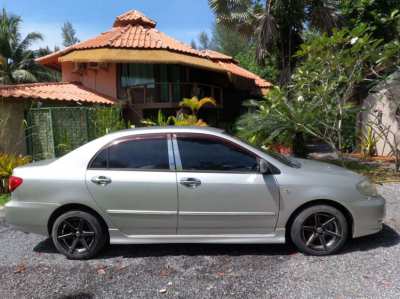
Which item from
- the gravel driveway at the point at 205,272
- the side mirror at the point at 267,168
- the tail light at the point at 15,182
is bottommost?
the gravel driveway at the point at 205,272

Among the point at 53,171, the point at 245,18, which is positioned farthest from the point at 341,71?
the point at 245,18

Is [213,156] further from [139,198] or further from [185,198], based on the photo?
[139,198]

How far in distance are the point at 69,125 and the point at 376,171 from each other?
8654mm

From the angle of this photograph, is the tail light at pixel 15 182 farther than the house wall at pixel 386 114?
No

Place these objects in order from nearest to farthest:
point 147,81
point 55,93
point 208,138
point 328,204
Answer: point 328,204 → point 208,138 → point 55,93 → point 147,81

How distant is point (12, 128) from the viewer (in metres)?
10.1

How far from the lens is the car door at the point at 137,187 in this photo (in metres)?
4.15

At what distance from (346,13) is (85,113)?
39.8 feet

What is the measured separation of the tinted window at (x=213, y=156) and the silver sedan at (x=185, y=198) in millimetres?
12

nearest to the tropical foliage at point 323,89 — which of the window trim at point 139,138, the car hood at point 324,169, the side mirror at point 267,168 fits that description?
the car hood at point 324,169

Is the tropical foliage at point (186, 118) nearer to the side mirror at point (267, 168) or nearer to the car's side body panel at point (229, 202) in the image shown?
the car's side body panel at point (229, 202)

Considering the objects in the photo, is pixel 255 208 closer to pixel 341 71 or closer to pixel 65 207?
pixel 65 207

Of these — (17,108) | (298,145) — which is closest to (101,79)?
(17,108)

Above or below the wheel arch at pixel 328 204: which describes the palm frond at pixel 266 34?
above
